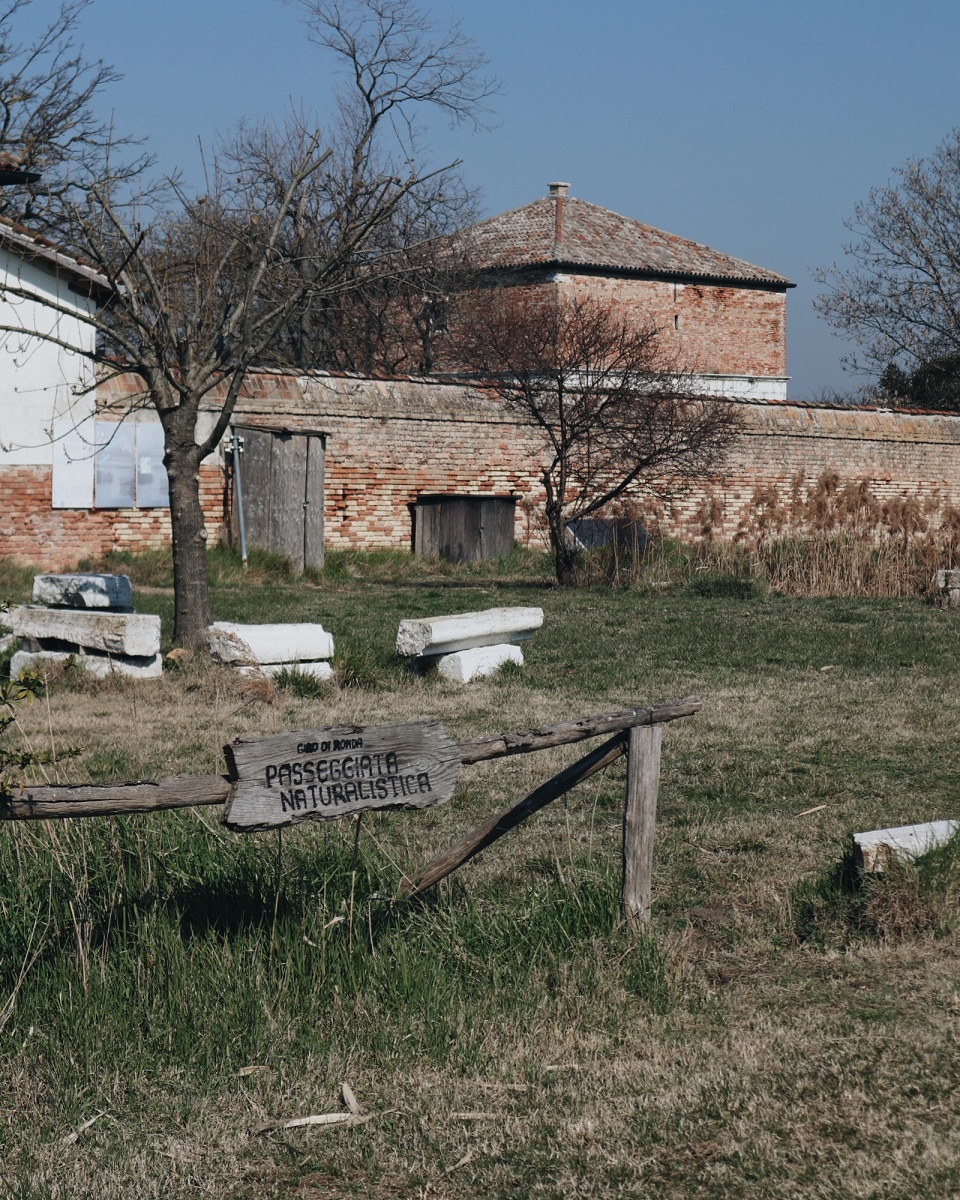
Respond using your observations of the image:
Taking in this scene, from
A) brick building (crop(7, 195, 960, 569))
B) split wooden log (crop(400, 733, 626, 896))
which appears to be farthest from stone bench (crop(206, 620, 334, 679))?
split wooden log (crop(400, 733, 626, 896))

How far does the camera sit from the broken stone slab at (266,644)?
9.63 metres

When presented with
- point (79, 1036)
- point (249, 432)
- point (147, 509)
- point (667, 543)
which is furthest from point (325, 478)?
point (79, 1036)

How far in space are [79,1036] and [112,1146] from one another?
60 cm

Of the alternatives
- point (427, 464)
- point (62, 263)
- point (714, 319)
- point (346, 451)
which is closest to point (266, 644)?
point (62, 263)

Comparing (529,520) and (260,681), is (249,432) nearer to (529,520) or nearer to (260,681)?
(529,520)

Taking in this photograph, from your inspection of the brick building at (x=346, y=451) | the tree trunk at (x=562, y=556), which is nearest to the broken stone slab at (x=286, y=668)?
the brick building at (x=346, y=451)

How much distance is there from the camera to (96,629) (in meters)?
9.67

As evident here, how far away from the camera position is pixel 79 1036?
3.86 meters

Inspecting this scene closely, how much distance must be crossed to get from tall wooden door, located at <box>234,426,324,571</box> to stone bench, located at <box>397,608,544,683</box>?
848 cm

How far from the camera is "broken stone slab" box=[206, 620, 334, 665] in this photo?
9.63 meters

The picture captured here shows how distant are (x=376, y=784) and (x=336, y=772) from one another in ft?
0.49

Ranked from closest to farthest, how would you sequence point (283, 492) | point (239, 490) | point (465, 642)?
point (465, 642), point (239, 490), point (283, 492)

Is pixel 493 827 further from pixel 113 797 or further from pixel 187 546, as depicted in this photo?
pixel 187 546

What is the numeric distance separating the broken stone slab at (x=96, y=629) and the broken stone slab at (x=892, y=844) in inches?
237
